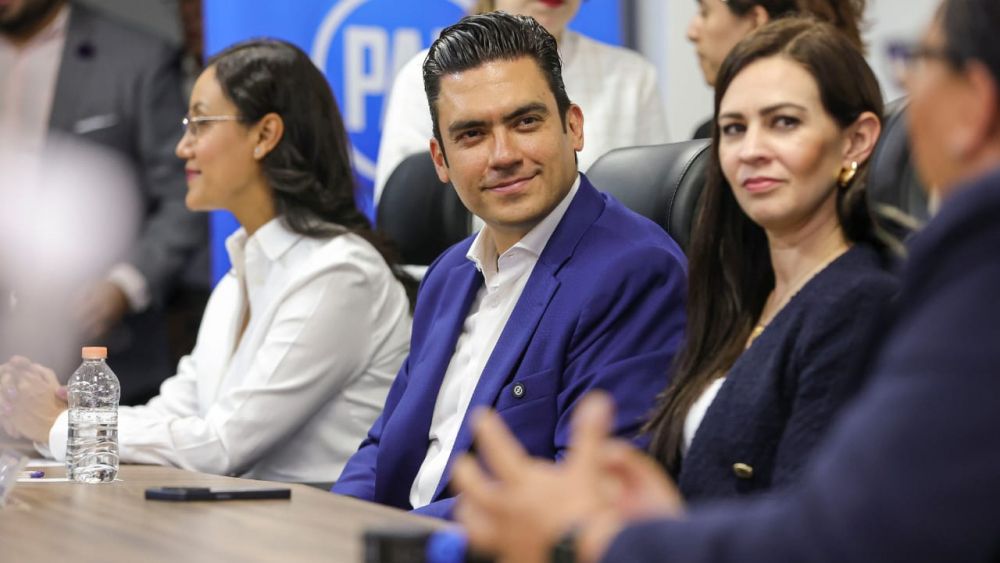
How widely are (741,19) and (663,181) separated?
883 mm

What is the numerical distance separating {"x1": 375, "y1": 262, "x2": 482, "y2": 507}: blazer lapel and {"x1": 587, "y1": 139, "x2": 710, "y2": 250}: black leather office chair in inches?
15.5

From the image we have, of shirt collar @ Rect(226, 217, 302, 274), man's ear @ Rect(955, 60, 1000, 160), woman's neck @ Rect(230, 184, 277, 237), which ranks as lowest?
shirt collar @ Rect(226, 217, 302, 274)

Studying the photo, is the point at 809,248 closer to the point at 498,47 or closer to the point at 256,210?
the point at 498,47

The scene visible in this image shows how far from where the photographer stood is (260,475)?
3137 mm

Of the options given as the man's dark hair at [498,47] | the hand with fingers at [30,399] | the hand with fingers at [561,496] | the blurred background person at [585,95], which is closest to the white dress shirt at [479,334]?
the man's dark hair at [498,47]

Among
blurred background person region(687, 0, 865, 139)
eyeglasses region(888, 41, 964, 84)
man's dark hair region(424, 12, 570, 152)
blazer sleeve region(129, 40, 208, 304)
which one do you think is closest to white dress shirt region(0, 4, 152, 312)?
blazer sleeve region(129, 40, 208, 304)

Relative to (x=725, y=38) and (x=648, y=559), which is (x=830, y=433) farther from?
(x=725, y=38)

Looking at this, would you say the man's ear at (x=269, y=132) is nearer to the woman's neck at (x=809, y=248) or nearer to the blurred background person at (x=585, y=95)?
the blurred background person at (x=585, y=95)

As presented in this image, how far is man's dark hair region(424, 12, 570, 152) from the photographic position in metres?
2.61

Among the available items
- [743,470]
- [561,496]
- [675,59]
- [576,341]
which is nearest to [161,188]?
[675,59]

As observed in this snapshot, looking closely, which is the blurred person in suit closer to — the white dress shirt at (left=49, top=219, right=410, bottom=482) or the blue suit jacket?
the blue suit jacket

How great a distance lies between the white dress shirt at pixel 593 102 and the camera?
3783 millimetres

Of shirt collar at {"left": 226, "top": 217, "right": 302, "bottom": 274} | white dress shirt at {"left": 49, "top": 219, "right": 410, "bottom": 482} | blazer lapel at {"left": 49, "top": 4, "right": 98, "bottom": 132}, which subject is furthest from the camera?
blazer lapel at {"left": 49, "top": 4, "right": 98, "bottom": 132}

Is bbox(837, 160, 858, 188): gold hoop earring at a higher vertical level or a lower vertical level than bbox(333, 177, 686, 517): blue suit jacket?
higher
